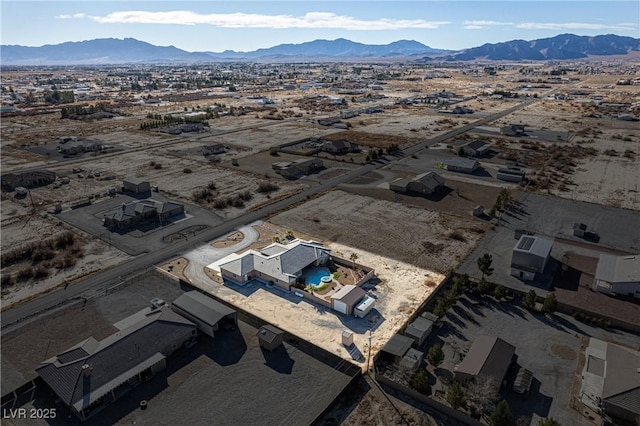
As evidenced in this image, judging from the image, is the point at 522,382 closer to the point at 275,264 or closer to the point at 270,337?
the point at 270,337

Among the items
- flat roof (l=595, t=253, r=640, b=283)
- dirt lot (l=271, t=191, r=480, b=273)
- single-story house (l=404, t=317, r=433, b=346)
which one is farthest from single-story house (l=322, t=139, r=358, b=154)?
single-story house (l=404, t=317, r=433, b=346)

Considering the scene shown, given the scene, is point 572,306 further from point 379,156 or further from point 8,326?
point 379,156

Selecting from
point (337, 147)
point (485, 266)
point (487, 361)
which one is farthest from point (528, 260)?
point (337, 147)

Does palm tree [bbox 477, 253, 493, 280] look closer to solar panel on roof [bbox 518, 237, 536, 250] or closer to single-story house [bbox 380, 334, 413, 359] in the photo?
solar panel on roof [bbox 518, 237, 536, 250]

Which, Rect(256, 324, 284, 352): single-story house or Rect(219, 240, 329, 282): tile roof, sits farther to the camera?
Rect(219, 240, 329, 282): tile roof

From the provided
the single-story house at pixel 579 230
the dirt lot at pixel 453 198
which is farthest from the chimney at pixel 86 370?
the single-story house at pixel 579 230

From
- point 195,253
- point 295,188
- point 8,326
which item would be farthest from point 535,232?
point 8,326
